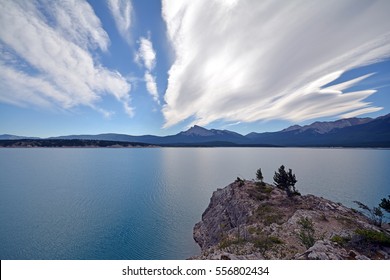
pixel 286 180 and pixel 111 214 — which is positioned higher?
pixel 286 180

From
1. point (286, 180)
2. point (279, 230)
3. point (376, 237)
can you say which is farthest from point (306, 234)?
point (286, 180)

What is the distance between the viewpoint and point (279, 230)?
18297 millimetres

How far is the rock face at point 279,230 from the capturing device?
1159cm

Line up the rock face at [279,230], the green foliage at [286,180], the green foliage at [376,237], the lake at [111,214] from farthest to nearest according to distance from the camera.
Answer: the green foliage at [286,180] → the lake at [111,214] → the green foliage at [376,237] → the rock face at [279,230]

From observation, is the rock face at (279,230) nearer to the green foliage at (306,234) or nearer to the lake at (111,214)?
the green foliage at (306,234)

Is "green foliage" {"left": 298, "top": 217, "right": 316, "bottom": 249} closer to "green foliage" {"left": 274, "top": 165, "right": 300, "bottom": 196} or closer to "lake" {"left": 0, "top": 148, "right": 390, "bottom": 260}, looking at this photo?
"lake" {"left": 0, "top": 148, "right": 390, "bottom": 260}

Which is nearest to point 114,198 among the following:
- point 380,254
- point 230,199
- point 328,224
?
point 230,199

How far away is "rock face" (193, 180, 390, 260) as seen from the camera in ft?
38.0

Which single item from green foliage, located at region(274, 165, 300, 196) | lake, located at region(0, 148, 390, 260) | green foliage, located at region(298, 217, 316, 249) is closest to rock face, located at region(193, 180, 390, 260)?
green foliage, located at region(298, 217, 316, 249)

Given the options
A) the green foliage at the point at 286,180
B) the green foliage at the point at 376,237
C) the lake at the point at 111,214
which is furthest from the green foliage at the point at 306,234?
the green foliage at the point at 286,180

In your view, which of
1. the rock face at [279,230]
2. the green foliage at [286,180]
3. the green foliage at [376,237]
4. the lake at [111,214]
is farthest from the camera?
the green foliage at [286,180]

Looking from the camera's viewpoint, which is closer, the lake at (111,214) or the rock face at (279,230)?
the rock face at (279,230)

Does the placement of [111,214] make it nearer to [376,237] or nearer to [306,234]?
[306,234]
